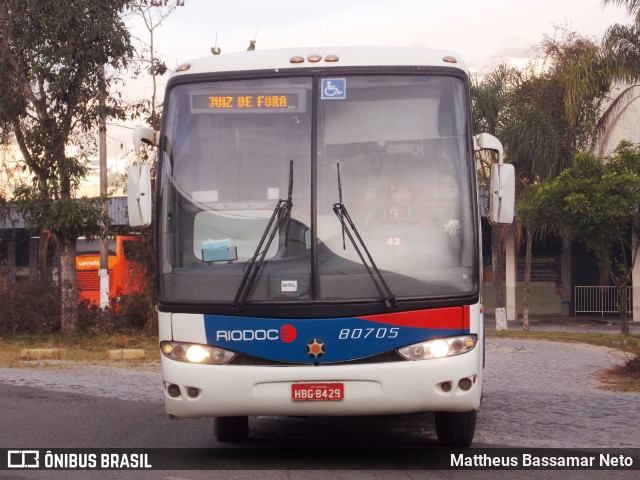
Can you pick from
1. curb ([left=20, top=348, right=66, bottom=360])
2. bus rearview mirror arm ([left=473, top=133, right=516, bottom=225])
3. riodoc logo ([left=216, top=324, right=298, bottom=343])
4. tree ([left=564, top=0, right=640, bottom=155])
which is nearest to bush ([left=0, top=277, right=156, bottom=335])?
curb ([left=20, top=348, right=66, bottom=360])

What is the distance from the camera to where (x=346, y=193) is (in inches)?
307

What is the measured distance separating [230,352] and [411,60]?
2.64 m

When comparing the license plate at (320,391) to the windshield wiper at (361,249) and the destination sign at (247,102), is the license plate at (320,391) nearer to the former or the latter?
the windshield wiper at (361,249)

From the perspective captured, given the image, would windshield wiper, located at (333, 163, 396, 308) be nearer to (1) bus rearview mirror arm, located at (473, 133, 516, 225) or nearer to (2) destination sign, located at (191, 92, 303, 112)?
(2) destination sign, located at (191, 92, 303, 112)

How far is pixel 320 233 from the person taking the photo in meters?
7.69

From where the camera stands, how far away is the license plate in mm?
7441

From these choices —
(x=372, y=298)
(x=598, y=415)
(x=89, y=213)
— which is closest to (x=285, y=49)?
(x=372, y=298)

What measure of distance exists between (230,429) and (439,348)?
7.78 feet

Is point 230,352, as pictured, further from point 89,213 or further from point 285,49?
point 89,213

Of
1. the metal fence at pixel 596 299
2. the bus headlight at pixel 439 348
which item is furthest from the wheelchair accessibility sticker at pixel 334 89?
the metal fence at pixel 596 299

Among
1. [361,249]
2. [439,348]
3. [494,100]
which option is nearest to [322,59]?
[361,249]

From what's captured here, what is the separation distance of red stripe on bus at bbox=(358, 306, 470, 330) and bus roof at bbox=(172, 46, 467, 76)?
6.36 feet

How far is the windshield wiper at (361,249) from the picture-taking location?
7.50m

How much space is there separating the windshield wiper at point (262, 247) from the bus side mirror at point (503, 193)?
1629 mm
